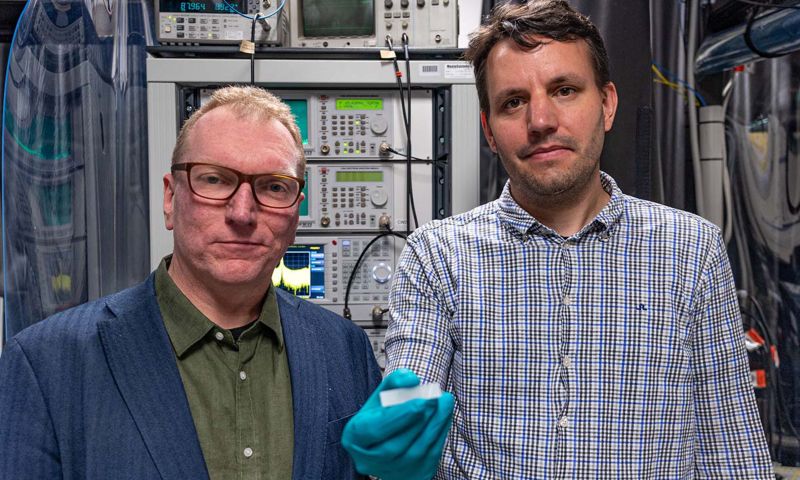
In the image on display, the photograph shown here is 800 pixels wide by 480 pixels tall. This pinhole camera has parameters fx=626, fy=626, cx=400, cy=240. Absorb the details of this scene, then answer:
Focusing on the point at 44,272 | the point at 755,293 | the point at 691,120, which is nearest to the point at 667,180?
the point at 691,120

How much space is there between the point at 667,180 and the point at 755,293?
50 cm

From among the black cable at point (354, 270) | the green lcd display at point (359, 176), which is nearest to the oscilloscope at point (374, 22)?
the green lcd display at point (359, 176)

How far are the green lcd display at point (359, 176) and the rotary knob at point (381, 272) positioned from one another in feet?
0.84

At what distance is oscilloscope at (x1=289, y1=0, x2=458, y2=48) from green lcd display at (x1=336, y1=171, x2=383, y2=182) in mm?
370

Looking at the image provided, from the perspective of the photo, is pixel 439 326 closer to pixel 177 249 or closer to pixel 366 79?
pixel 177 249

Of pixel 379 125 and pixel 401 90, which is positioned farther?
pixel 379 125

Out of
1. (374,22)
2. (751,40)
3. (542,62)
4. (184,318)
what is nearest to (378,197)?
(374,22)

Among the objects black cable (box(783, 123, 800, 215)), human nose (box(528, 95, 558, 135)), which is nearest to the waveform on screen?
human nose (box(528, 95, 558, 135))

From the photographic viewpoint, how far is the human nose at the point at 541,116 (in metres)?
1.09

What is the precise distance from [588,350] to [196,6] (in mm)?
1398

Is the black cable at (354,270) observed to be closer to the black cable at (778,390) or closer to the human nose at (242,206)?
the human nose at (242,206)

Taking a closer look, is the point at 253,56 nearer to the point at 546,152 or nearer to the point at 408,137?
the point at 408,137

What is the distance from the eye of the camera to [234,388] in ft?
3.26

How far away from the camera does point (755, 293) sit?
6.75ft
